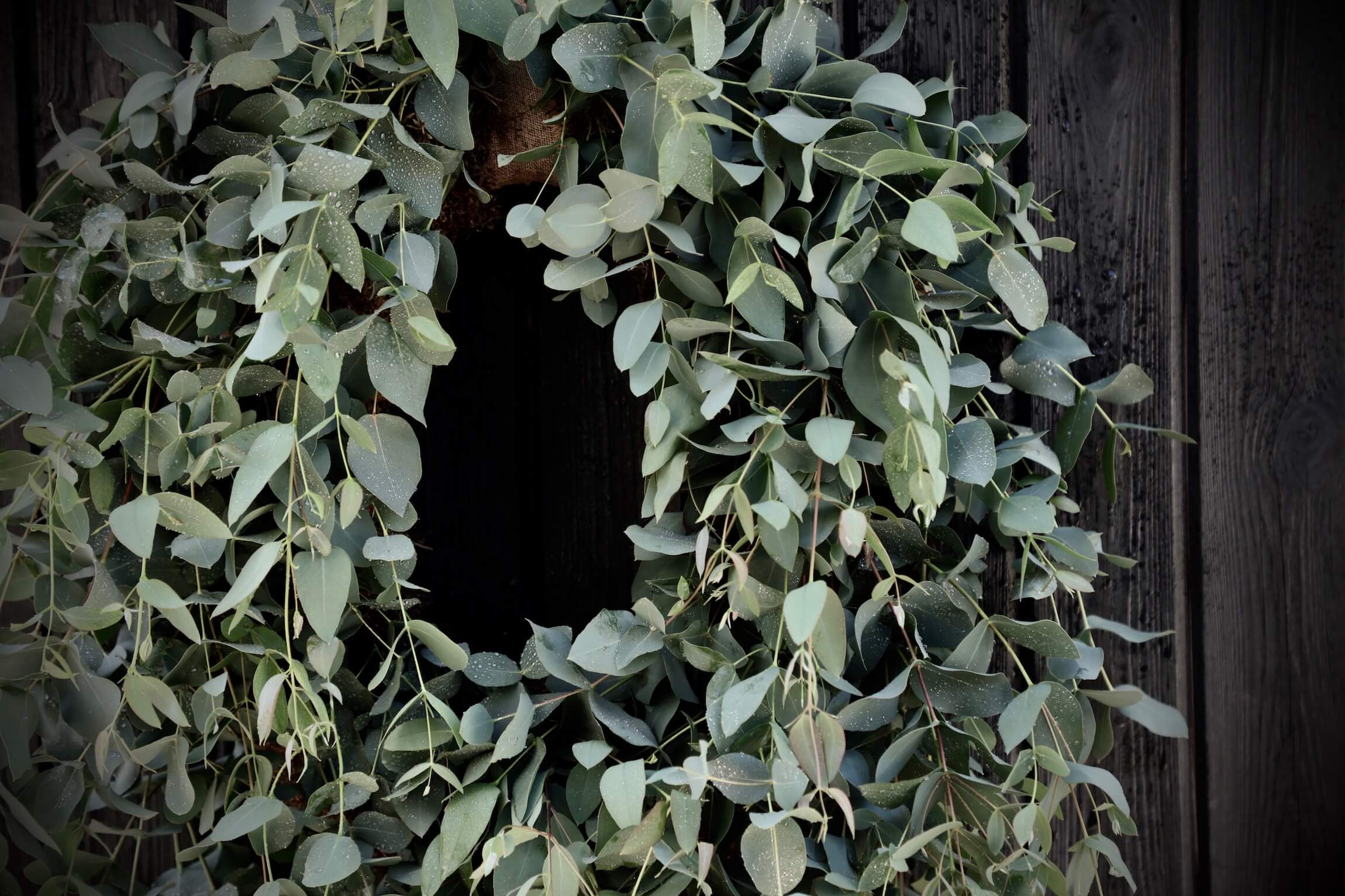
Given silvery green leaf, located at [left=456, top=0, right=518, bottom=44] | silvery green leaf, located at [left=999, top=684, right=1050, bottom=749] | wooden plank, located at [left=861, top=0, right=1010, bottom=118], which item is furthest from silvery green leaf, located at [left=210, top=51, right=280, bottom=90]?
silvery green leaf, located at [left=999, top=684, right=1050, bottom=749]

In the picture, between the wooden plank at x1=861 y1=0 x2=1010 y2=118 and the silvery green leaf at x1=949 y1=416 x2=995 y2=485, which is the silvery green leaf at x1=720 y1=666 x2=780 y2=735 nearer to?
the silvery green leaf at x1=949 y1=416 x2=995 y2=485

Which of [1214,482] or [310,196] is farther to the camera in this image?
[1214,482]

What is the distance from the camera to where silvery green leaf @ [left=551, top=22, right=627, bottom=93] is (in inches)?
21.6

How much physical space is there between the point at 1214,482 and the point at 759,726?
20.4 inches

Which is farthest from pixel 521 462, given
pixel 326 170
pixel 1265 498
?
pixel 1265 498

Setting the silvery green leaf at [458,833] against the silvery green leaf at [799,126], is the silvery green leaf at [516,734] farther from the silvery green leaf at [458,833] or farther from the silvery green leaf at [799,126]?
the silvery green leaf at [799,126]

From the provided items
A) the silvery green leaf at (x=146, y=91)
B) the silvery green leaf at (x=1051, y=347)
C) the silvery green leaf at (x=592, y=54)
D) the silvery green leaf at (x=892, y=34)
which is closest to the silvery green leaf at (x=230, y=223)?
the silvery green leaf at (x=146, y=91)

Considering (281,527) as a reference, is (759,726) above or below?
below

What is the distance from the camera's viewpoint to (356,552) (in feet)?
1.94

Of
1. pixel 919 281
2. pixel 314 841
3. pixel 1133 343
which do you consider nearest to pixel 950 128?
pixel 919 281

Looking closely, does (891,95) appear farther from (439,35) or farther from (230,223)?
(230,223)

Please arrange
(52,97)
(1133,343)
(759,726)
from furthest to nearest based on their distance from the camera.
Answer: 1. (52,97)
2. (1133,343)
3. (759,726)

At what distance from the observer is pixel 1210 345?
2.65ft

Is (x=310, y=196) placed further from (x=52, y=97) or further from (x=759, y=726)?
(x=52, y=97)
